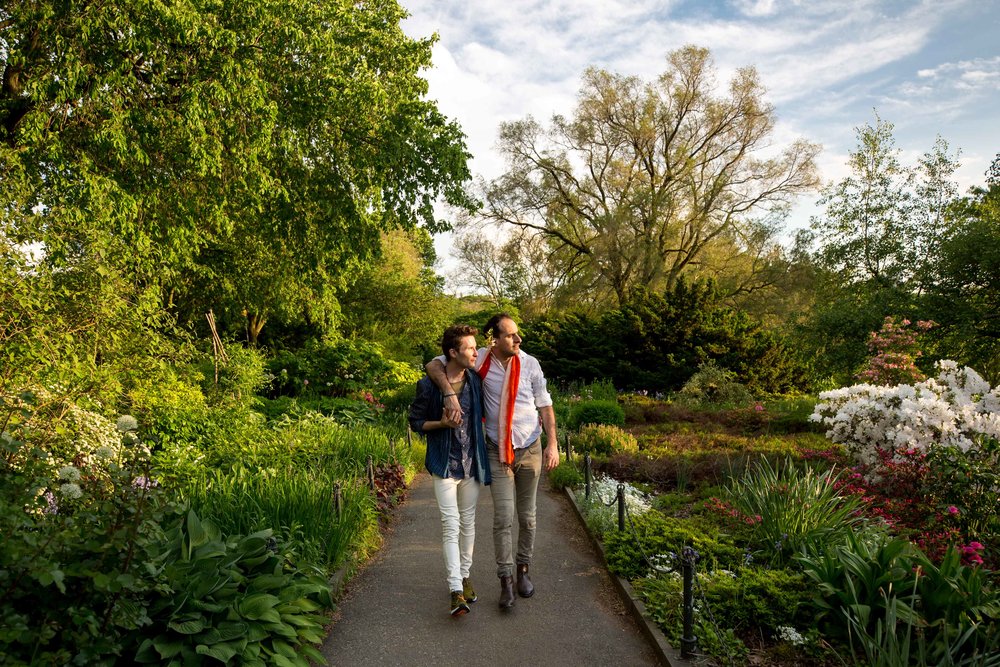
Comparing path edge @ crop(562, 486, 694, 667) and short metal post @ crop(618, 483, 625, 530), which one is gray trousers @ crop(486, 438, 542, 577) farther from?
short metal post @ crop(618, 483, 625, 530)

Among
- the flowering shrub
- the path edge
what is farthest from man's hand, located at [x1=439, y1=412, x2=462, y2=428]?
the flowering shrub

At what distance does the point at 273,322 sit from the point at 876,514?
70.7 feet

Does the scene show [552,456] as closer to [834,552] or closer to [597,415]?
[834,552]

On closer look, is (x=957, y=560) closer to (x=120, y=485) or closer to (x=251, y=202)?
(x=120, y=485)

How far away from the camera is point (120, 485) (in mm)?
2980

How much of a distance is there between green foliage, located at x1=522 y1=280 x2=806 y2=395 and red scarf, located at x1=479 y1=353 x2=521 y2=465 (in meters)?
14.2

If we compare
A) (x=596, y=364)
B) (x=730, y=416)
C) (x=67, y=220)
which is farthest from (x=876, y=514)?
(x=596, y=364)

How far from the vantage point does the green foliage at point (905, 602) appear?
11.0 ft

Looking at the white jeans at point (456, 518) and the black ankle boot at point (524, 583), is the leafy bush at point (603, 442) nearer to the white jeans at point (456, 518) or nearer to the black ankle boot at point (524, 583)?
the black ankle boot at point (524, 583)

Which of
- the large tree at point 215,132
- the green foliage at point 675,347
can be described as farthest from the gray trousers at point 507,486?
the green foliage at point 675,347

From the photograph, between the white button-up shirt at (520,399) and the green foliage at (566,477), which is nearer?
the white button-up shirt at (520,399)

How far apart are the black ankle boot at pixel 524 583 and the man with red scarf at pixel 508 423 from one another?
23 centimetres

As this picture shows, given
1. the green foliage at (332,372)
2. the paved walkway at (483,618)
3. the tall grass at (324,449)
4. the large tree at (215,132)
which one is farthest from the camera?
the green foliage at (332,372)

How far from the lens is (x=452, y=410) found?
4332 millimetres
